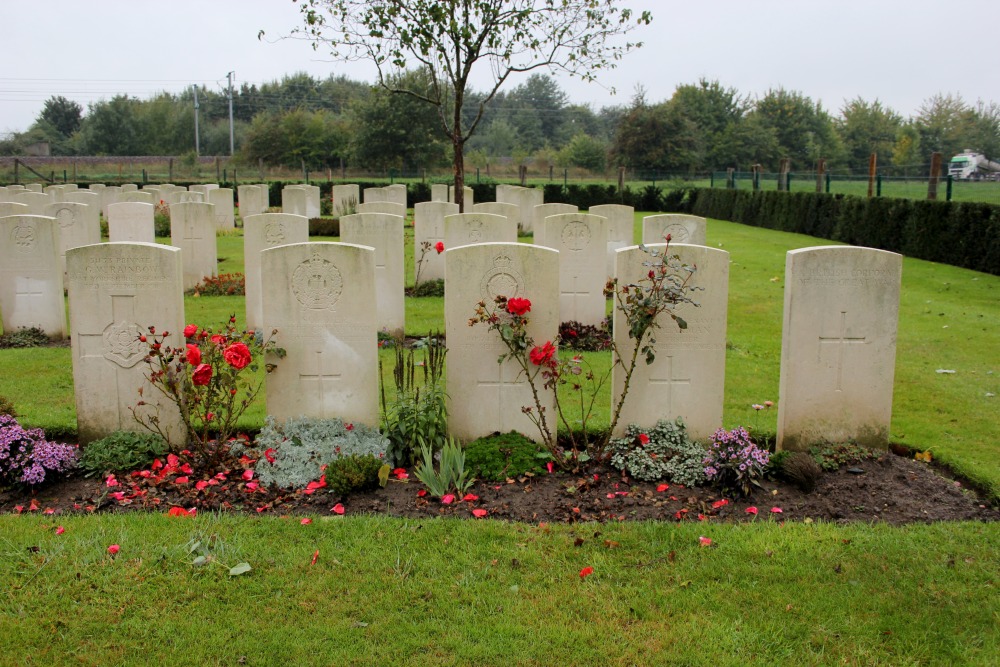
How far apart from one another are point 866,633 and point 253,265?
7.94 meters

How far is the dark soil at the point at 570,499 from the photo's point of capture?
4988 millimetres

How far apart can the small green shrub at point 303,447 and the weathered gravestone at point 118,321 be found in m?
0.71

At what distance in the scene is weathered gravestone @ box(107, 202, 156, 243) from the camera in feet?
44.2

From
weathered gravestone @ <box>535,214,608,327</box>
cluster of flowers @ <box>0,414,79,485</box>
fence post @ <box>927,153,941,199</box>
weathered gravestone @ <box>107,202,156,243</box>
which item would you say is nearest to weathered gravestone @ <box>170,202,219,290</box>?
weathered gravestone @ <box>107,202,156,243</box>

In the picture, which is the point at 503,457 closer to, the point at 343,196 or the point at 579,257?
the point at 579,257

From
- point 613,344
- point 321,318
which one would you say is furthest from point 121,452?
point 613,344

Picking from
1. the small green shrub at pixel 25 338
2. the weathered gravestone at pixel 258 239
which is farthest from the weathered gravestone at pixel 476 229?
the small green shrub at pixel 25 338


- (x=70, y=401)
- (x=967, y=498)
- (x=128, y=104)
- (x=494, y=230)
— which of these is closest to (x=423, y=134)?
(x=128, y=104)

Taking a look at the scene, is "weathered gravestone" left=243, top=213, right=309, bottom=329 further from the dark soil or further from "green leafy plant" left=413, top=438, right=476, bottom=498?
"green leafy plant" left=413, top=438, right=476, bottom=498

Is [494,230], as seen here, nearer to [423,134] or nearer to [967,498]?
[967,498]

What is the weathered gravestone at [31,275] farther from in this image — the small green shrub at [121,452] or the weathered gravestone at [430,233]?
the weathered gravestone at [430,233]

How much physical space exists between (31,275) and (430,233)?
5.62m

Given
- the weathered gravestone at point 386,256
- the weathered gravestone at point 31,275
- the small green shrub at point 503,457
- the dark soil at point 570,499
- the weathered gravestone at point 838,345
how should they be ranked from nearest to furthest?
1. the dark soil at point 570,499
2. the small green shrub at point 503,457
3. the weathered gravestone at point 838,345
4. the weathered gravestone at point 31,275
5. the weathered gravestone at point 386,256

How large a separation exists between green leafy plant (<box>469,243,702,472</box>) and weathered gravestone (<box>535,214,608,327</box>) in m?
4.15
